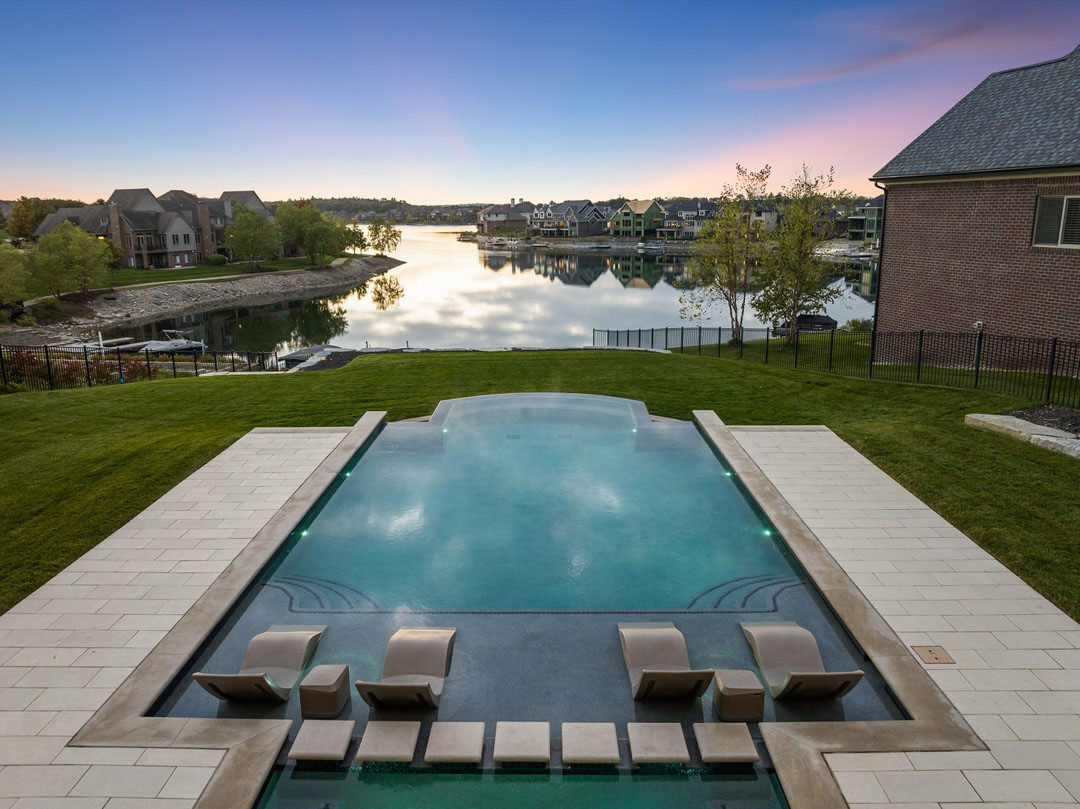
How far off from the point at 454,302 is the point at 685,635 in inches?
2280

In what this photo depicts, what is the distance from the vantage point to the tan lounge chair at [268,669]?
5219 mm

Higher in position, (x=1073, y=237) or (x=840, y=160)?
(x=840, y=160)

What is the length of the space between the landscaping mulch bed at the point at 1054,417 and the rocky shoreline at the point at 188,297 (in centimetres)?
4892

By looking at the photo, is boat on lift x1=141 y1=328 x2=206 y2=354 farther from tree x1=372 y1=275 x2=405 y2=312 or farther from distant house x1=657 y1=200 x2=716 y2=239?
distant house x1=657 y1=200 x2=716 y2=239

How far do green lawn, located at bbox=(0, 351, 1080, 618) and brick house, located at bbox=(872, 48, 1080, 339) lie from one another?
15.9ft

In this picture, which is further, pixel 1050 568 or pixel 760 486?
pixel 760 486

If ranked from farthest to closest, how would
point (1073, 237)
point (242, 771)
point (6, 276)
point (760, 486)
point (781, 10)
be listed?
point (6, 276)
point (781, 10)
point (1073, 237)
point (760, 486)
point (242, 771)

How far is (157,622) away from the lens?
21.1 feet

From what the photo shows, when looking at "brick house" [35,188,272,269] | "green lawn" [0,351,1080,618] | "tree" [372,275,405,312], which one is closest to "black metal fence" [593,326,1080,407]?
"green lawn" [0,351,1080,618]

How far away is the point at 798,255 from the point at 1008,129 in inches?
444

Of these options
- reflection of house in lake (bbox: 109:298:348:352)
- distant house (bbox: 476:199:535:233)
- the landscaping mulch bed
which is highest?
distant house (bbox: 476:199:535:233)

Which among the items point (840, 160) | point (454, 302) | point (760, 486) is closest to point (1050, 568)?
point (760, 486)

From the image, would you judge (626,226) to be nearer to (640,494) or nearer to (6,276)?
(6,276)

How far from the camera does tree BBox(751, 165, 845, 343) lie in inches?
1130
